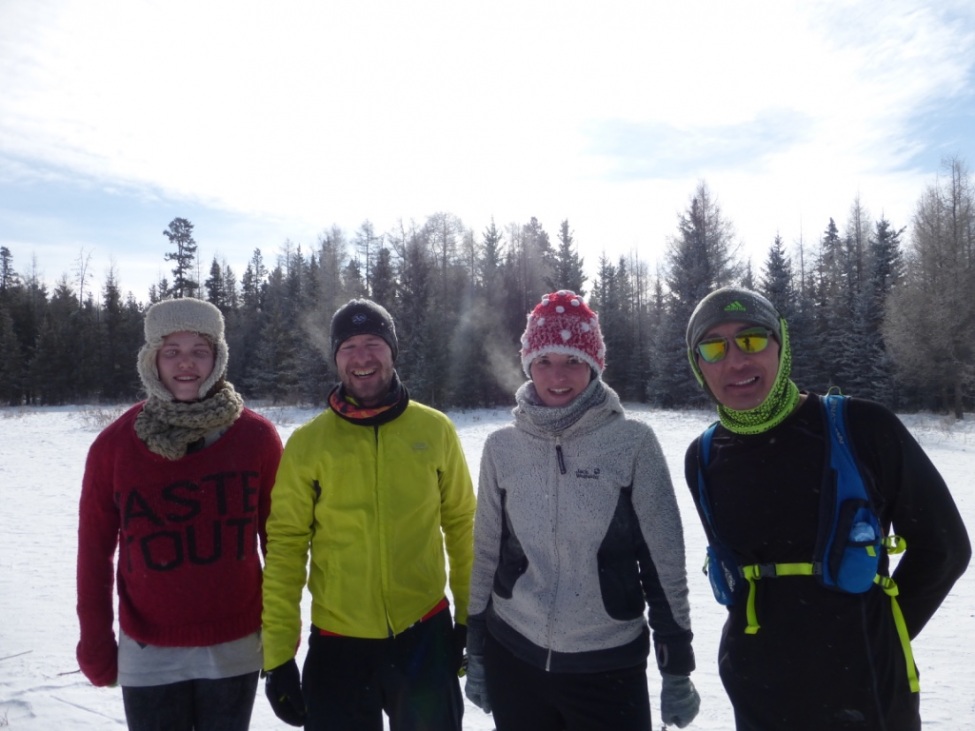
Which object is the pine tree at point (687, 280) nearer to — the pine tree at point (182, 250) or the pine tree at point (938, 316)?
the pine tree at point (938, 316)

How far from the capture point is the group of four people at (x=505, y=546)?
Result: 6.79 ft

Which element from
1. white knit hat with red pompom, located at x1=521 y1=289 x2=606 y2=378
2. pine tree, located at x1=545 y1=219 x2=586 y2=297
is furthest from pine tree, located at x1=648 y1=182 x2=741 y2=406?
white knit hat with red pompom, located at x1=521 y1=289 x2=606 y2=378

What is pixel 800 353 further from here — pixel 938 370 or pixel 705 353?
pixel 705 353

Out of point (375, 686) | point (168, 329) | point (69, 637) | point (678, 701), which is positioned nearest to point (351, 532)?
point (375, 686)

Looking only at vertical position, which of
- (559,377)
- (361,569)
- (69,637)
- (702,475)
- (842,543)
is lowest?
(69,637)

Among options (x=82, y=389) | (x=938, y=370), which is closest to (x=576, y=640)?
(x=938, y=370)

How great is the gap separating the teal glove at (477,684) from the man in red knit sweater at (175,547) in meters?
0.89

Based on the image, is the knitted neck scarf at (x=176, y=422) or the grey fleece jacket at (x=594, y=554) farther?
the knitted neck scarf at (x=176, y=422)

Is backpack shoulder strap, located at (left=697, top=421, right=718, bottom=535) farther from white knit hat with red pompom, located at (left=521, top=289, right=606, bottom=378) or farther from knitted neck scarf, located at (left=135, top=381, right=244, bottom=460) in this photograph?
knitted neck scarf, located at (left=135, top=381, right=244, bottom=460)

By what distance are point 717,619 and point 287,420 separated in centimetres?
2104

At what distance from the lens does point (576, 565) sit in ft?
7.90

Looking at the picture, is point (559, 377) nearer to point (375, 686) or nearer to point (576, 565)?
point (576, 565)

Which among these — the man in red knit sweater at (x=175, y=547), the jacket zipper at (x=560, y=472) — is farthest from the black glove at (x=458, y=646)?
the man in red knit sweater at (x=175, y=547)

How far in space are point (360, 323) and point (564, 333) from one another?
0.91 m
